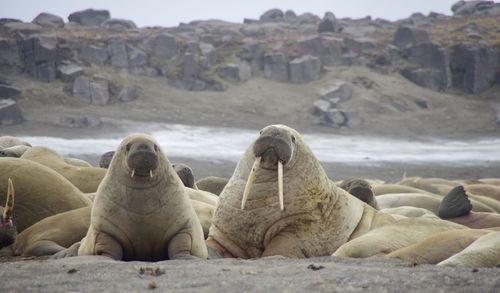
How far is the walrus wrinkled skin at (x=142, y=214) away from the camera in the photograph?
5.93m

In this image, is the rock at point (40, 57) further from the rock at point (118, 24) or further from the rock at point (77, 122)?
the rock at point (118, 24)

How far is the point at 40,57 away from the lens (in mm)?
32406

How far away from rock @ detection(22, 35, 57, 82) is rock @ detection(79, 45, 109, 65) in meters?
1.58

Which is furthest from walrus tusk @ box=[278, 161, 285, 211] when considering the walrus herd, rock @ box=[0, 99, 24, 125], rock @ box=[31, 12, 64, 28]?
rock @ box=[31, 12, 64, 28]

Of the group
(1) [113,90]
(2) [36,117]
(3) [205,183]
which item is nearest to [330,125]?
(1) [113,90]

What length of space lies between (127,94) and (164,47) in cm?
622

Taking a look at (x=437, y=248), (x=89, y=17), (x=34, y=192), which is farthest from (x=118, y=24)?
(x=437, y=248)

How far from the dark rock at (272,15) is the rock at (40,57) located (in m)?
29.5

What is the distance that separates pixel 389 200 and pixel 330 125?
66.1ft

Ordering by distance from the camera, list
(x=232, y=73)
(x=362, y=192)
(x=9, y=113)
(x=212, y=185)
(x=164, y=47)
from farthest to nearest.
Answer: (x=164, y=47)
(x=232, y=73)
(x=9, y=113)
(x=212, y=185)
(x=362, y=192)

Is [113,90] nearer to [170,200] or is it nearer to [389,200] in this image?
[389,200]

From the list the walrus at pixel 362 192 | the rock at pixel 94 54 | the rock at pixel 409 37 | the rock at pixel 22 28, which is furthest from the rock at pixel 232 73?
the walrus at pixel 362 192

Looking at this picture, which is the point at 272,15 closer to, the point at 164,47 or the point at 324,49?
the point at 324,49

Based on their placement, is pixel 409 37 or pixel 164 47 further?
pixel 409 37
